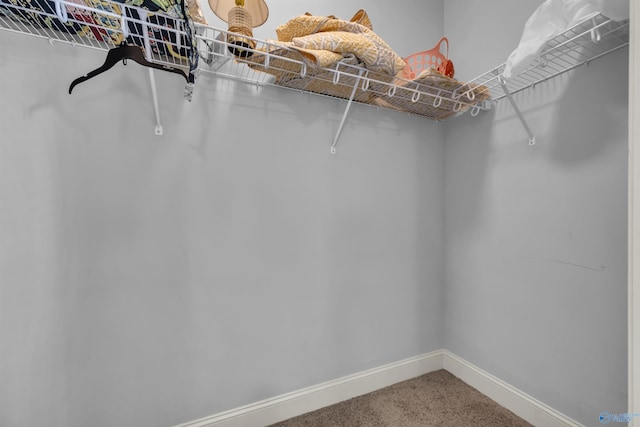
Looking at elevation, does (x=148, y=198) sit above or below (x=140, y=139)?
below

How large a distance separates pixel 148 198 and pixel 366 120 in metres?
1.13

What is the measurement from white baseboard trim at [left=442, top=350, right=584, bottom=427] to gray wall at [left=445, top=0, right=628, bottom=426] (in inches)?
1.3

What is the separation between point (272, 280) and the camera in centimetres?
133

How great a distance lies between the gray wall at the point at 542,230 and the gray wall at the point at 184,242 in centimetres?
35

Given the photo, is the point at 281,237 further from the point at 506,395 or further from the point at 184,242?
the point at 506,395

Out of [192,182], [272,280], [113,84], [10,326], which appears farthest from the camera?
[272,280]

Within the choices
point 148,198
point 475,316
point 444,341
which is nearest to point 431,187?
point 475,316

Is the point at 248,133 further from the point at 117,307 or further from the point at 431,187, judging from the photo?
the point at 431,187

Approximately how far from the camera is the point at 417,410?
55.3 inches

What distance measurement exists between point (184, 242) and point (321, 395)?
40.2 inches

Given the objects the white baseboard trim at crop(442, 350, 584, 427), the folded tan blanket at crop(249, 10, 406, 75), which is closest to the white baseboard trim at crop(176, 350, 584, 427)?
the white baseboard trim at crop(442, 350, 584, 427)

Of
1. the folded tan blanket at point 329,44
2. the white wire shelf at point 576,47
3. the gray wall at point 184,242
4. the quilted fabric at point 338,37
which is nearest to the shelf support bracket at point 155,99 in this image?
the gray wall at point 184,242

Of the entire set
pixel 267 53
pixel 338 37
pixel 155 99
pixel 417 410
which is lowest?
pixel 417 410

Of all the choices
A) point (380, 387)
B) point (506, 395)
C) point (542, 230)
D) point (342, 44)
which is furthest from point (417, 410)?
point (342, 44)
